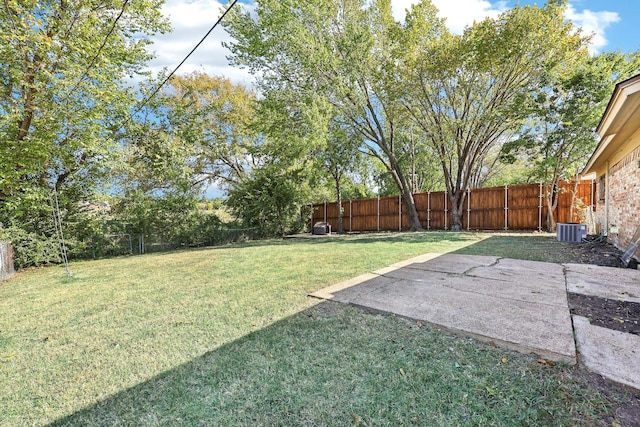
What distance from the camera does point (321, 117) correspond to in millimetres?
10516

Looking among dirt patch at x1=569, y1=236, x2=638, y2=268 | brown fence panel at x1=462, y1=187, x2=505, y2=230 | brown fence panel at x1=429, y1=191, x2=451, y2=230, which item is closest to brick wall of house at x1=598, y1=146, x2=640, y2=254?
dirt patch at x1=569, y1=236, x2=638, y2=268

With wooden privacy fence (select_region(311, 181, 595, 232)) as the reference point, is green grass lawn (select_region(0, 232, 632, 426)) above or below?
below

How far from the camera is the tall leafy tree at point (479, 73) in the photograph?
8.85 m

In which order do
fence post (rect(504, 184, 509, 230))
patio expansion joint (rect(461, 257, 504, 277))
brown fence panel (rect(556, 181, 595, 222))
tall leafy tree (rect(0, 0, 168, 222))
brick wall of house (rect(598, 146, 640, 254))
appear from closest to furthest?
patio expansion joint (rect(461, 257, 504, 277)), brick wall of house (rect(598, 146, 640, 254)), tall leafy tree (rect(0, 0, 168, 222)), brown fence panel (rect(556, 181, 595, 222)), fence post (rect(504, 184, 509, 230))

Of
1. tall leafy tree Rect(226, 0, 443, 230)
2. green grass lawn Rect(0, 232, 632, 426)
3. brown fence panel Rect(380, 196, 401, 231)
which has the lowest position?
green grass lawn Rect(0, 232, 632, 426)

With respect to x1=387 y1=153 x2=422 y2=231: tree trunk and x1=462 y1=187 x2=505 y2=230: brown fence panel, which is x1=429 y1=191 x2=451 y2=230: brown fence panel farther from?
x1=462 y1=187 x2=505 y2=230: brown fence panel

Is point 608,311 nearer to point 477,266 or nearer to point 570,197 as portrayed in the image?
point 477,266

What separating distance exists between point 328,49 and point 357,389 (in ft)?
39.8

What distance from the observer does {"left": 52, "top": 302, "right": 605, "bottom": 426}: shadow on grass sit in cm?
148

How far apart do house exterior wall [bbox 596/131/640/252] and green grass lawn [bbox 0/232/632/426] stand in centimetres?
545

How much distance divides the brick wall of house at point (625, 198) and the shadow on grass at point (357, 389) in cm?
539

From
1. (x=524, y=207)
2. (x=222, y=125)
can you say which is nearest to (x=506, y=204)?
(x=524, y=207)

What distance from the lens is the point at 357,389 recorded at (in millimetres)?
1692

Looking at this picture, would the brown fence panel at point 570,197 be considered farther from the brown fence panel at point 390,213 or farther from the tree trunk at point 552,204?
the brown fence panel at point 390,213
